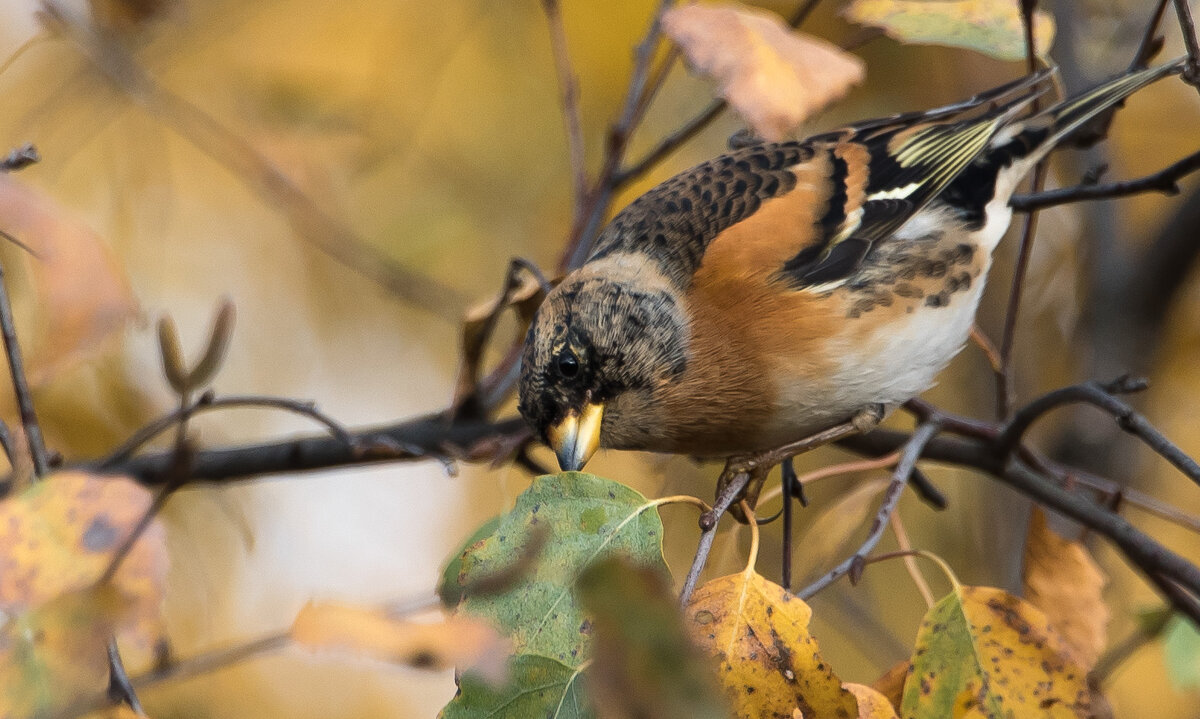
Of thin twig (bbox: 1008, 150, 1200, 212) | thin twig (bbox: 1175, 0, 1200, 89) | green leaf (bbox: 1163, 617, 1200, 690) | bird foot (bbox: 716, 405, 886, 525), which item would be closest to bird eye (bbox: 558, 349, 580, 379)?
bird foot (bbox: 716, 405, 886, 525)

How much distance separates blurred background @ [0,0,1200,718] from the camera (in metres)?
3.52

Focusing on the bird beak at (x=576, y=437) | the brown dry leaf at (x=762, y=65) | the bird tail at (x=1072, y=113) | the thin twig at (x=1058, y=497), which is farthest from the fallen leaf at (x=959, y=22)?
the bird beak at (x=576, y=437)

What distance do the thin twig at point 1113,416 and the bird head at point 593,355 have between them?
0.68m

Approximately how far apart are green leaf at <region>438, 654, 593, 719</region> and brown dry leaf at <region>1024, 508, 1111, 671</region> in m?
1.15

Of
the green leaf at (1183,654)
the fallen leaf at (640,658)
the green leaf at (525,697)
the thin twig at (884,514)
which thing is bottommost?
the green leaf at (1183,654)

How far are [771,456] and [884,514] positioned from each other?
407 millimetres

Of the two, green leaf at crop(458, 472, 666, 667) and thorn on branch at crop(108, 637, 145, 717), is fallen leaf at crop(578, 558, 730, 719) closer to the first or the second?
green leaf at crop(458, 472, 666, 667)

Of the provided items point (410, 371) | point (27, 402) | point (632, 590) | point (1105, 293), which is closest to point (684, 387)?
point (27, 402)

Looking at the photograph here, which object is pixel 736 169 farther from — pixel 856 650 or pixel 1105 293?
pixel 856 650

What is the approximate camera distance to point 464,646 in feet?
3.45

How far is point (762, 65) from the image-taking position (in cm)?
190

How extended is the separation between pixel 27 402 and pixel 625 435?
1.20 metres

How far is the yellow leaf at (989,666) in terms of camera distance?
1554 mm

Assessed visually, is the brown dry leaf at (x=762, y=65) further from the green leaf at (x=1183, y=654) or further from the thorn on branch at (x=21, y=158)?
the green leaf at (x=1183, y=654)
